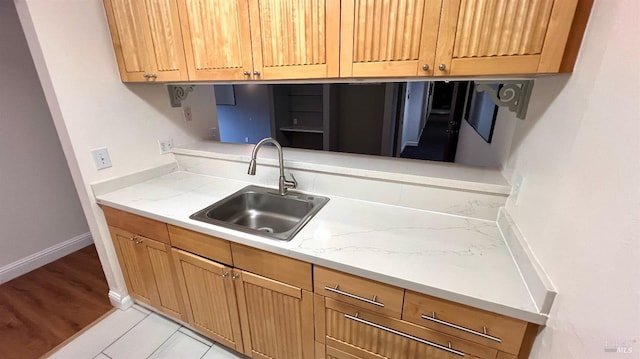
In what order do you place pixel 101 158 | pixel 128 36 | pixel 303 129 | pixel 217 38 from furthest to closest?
1. pixel 303 129
2. pixel 101 158
3. pixel 128 36
4. pixel 217 38

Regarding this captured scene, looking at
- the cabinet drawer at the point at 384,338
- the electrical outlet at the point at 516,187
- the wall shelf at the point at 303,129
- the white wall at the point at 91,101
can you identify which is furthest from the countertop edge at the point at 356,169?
the wall shelf at the point at 303,129

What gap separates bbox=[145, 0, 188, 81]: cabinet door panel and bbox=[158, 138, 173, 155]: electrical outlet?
1.83ft

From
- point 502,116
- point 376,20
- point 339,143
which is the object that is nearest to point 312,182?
point 376,20

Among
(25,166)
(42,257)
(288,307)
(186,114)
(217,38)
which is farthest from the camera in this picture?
(42,257)

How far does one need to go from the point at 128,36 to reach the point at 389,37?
1.49 meters

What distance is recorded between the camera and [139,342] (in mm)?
1664

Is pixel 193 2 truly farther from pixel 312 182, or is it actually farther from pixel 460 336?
pixel 460 336

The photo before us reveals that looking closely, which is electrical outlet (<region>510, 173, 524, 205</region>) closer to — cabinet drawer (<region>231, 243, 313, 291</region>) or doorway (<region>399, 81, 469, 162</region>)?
cabinet drawer (<region>231, 243, 313, 291</region>)

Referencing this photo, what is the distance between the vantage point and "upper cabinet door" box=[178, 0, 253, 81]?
1248 millimetres

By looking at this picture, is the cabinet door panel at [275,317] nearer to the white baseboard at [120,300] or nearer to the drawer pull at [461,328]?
the drawer pull at [461,328]

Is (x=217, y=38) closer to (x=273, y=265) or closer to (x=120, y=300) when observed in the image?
(x=273, y=265)

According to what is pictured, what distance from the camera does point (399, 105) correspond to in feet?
14.9

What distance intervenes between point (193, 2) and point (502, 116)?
1.70 meters

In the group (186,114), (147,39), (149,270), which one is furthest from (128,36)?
(149,270)
